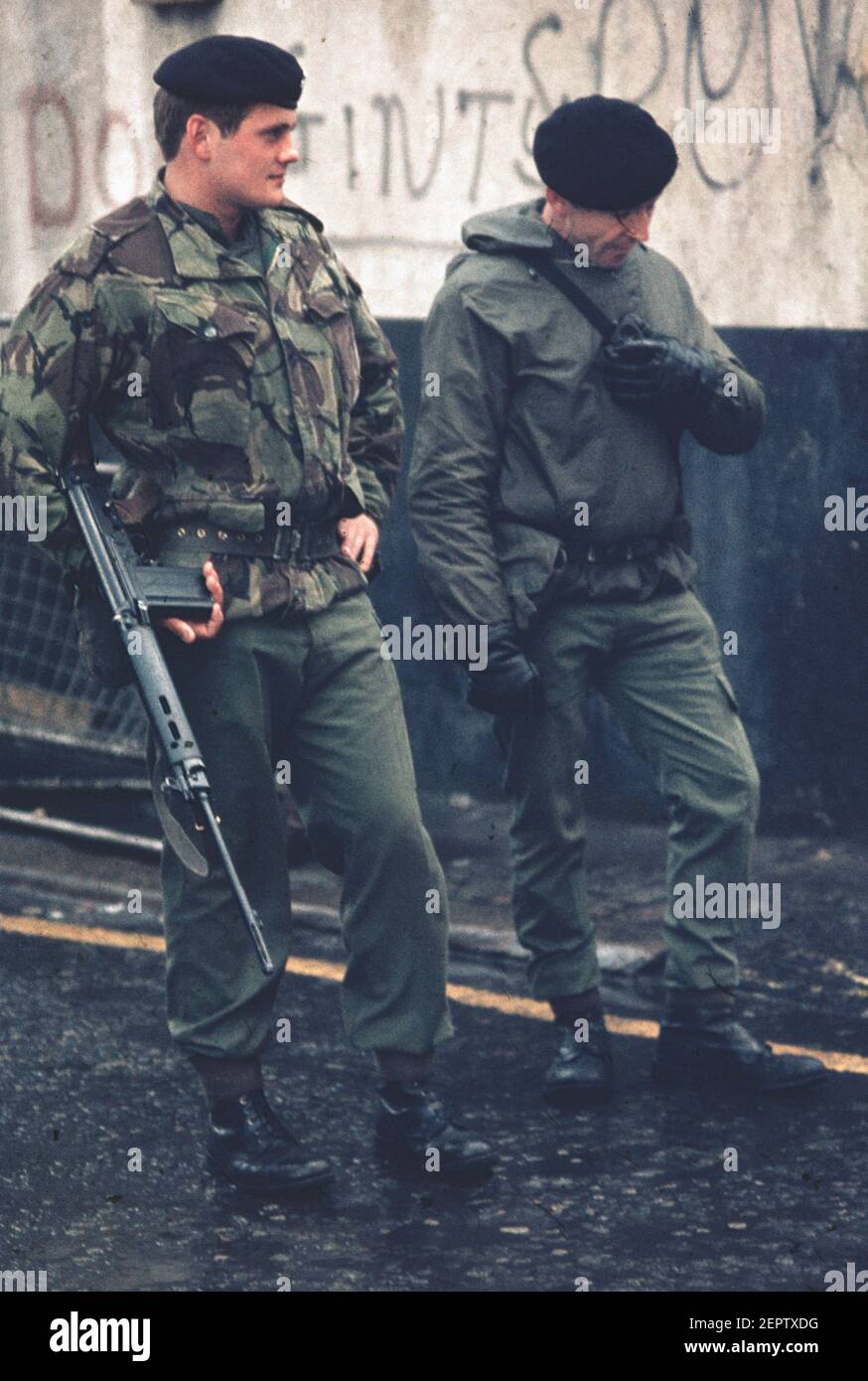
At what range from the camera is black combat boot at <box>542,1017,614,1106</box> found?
5.01 m

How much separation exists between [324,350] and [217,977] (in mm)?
1200

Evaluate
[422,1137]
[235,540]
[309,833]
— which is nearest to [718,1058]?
[422,1137]

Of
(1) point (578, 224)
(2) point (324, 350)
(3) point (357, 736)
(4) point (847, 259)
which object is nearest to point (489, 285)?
(1) point (578, 224)

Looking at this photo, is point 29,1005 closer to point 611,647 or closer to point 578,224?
point 611,647

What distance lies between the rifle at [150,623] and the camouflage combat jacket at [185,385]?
0.04m

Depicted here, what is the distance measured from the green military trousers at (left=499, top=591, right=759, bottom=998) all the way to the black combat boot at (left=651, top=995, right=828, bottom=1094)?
0.07m

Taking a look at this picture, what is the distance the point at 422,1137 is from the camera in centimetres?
457

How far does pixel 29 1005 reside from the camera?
226 inches

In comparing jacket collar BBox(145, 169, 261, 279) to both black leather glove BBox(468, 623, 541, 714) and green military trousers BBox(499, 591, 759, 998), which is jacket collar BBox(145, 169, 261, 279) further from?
green military trousers BBox(499, 591, 759, 998)

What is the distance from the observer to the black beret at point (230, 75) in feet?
13.9
